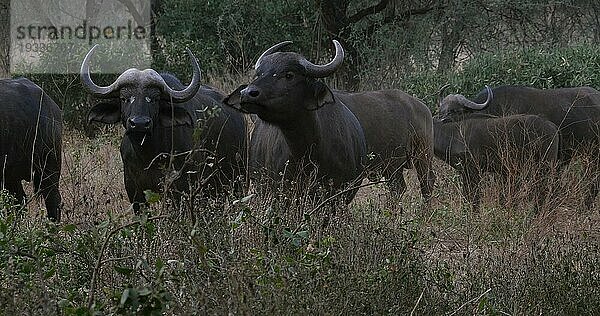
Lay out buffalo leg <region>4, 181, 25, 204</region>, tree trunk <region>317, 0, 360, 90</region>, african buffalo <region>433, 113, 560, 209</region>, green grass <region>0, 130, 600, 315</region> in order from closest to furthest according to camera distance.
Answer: green grass <region>0, 130, 600, 315</region> < buffalo leg <region>4, 181, 25, 204</region> < african buffalo <region>433, 113, 560, 209</region> < tree trunk <region>317, 0, 360, 90</region>

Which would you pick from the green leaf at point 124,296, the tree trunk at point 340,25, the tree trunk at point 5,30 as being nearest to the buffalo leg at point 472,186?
the green leaf at point 124,296

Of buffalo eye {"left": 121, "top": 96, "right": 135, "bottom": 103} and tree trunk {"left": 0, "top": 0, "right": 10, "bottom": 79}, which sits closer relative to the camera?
buffalo eye {"left": 121, "top": 96, "right": 135, "bottom": 103}

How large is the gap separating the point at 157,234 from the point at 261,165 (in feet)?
8.85

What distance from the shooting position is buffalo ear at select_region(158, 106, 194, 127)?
8.38m

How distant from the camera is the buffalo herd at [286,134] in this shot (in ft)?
26.7

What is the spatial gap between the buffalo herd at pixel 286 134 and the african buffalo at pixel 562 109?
17mm

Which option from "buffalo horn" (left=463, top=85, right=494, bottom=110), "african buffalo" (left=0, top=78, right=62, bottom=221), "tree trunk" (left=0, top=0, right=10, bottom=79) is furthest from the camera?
"tree trunk" (left=0, top=0, right=10, bottom=79)

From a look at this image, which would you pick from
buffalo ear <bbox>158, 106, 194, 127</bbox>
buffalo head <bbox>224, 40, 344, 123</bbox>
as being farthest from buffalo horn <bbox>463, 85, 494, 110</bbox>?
buffalo ear <bbox>158, 106, 194, 127</bbox>

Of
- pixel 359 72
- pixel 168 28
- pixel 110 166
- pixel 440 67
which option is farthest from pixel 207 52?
pixel 110 166

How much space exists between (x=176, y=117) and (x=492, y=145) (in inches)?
180

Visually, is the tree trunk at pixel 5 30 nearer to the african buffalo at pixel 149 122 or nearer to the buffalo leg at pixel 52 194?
the buffalo leg at pixel 52 194

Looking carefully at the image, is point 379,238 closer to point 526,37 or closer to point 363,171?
point 363,171

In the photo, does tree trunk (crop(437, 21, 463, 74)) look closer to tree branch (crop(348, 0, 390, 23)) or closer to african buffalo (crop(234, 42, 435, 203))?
tree branch (crop(348, 0, 390, 23))

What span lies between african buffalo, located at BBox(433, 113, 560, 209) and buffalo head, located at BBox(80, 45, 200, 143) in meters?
3.09
